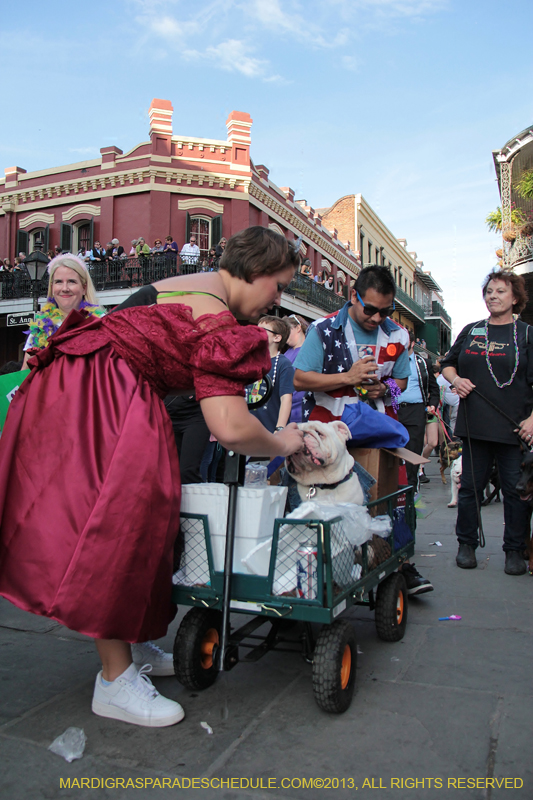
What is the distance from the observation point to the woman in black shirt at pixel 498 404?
14.5 feet

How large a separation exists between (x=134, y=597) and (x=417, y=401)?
15.8 ft

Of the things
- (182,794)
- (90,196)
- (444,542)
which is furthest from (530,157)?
(182,794)

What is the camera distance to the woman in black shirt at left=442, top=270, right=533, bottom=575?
14.5 ft

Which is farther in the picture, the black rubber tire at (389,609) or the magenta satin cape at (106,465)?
the black rubber tire at (389,609)

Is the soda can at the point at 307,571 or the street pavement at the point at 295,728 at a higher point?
the soda can at the point at 307,571

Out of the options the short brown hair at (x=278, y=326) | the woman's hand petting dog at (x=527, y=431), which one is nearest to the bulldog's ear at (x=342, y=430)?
the woman's hand petting dog at (x=527, y=431)

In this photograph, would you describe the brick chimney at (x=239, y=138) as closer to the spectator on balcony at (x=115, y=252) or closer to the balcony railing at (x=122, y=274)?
the balcony railing at (x=122, y=274)

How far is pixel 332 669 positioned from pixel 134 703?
0.74 m

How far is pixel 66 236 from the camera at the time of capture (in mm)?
21609

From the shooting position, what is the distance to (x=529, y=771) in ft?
6.01

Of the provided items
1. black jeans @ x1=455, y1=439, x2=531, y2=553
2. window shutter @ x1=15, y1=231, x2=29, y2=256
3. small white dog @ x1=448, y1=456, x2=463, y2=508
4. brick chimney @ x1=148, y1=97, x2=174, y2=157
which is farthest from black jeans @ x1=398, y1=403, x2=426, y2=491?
window shutter @ x1=15, y1=231, x2=29, y2=256

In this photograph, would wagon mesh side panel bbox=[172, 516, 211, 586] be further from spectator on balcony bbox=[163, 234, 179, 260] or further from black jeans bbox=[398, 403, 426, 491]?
spectator on balcony bbox=[163, 234, 179, 260]

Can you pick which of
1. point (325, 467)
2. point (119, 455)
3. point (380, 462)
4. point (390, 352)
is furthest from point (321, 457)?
point (390, 352)

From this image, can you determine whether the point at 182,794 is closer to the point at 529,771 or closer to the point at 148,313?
the point at 529,771
